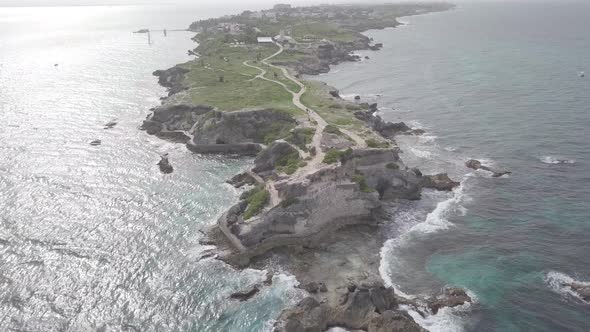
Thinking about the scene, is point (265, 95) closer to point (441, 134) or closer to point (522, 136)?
point (441, 134)

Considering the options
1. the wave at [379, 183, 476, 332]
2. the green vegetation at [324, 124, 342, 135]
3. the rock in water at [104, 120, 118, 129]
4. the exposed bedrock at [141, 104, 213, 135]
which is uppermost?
the green vegetation at [324, 124, 342, 135]

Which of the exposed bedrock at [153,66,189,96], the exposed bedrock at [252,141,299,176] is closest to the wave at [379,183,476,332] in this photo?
the exposed bedrock at [252,141,299,176]

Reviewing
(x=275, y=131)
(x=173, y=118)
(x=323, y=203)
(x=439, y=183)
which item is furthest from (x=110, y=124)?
(x=439, y=183)

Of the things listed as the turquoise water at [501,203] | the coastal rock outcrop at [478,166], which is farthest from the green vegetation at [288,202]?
the coastal rock outcrop at [478,166]

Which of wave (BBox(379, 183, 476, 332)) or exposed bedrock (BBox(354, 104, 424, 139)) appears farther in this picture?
exposed bedrock (BBox(354, 104, 424, 139))

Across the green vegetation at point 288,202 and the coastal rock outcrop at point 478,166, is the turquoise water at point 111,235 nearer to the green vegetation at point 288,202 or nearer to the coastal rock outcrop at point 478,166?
the green vegetation at point 288,202

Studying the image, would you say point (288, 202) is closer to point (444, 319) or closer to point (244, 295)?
point (244, 295)

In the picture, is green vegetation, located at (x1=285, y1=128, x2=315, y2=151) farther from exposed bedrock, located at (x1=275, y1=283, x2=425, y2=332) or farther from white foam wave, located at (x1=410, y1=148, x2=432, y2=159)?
exposed bedrock, located at (x1=275, y1=283, x2=425, y2=332)
